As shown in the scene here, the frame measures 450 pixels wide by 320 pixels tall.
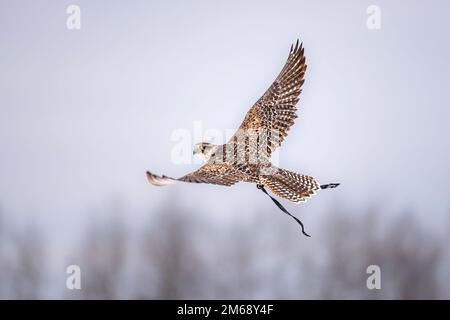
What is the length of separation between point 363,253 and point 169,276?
4028 millimetres

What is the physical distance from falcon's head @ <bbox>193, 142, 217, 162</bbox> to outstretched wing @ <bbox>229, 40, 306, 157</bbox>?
1118 mm

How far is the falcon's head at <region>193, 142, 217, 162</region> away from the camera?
24.1 feet

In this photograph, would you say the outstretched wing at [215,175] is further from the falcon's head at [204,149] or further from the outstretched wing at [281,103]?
the outstretched wing at [281,103]

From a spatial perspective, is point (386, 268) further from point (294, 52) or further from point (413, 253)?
point (294, 52)

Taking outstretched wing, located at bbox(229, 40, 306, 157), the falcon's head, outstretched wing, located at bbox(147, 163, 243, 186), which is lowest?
outstretched wing, located at bbox(147, 163, 243, 186)

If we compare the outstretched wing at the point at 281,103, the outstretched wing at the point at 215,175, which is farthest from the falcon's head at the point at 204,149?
the outstretched wing at the point at 281,103

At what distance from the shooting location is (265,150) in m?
7.73

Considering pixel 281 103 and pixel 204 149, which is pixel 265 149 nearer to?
pixel 204 149

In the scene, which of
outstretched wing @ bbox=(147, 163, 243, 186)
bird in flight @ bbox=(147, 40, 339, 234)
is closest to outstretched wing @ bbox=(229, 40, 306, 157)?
bird in flight @ bbox=(147, 40, 339, 234)

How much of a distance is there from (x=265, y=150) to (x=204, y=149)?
1.89ft

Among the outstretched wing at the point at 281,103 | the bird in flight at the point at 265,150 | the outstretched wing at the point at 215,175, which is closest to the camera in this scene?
the outstretched wing at the point at 215,175

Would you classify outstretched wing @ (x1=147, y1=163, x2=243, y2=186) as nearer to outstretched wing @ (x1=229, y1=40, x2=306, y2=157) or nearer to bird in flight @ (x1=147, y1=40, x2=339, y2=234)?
bird in flight @ (x1=147, y1=40, x2=339, y2=234)

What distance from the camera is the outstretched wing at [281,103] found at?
29.3 feet

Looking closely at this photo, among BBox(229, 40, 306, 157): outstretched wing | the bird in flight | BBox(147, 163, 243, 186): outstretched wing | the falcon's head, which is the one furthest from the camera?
BBox(229, 40, 306, 157): outstretched wing
